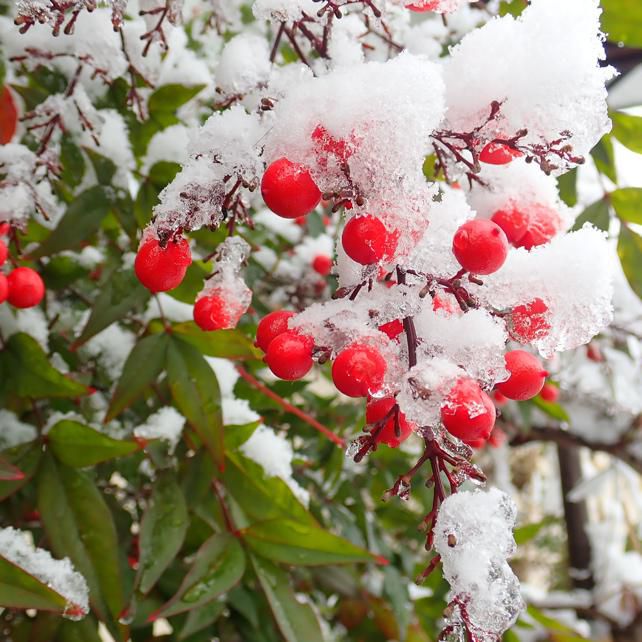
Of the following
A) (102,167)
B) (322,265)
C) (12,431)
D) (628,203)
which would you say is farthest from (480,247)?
(322,265)

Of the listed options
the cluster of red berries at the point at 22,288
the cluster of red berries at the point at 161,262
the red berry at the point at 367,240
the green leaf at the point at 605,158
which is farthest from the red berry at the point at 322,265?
the red berry at the point at 367,240

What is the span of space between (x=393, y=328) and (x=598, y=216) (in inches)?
20.7

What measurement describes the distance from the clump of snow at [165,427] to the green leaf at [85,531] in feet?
0.42

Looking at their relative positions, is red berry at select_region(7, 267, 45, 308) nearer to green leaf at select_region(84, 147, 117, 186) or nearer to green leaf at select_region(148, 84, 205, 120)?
green leaf at select_region(84, 147, 117, 186)

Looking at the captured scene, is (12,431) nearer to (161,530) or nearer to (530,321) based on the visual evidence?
(161,530)

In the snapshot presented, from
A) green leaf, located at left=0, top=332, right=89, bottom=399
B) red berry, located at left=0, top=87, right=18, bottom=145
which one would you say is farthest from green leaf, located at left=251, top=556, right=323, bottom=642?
red berry, located at left=0, top=87, right=18, bottom=145

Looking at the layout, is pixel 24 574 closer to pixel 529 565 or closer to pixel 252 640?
pixel 252 640

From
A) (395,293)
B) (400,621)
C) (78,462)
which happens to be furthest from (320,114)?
(400,621)

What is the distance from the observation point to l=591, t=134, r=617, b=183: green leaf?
96 centimetres

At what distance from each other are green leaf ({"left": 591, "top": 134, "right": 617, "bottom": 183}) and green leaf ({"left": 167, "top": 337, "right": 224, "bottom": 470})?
2.00ft

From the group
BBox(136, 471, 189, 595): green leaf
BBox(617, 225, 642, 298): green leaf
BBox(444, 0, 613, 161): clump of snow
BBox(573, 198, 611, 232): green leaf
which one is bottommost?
BBox(136, 471, 189, 595): green leaf

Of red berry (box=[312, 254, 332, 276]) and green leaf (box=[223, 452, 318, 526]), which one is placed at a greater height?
green leaf (box=[223, 452, 318, 526])

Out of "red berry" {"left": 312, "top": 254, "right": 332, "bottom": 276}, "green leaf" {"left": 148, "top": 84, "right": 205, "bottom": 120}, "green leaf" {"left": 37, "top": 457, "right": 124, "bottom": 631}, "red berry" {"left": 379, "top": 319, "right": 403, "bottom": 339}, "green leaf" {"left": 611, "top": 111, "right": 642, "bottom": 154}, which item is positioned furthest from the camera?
"red berry" {"left": 312, "top": 254, "right": 332, "bottom": 276}

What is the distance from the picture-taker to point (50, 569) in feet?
2.55
